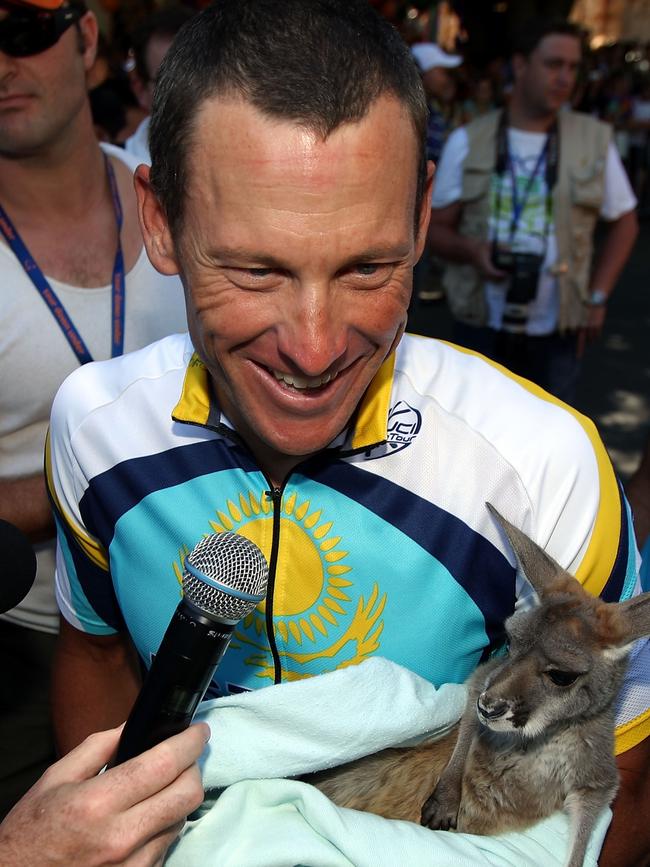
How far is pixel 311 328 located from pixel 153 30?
5.82 m

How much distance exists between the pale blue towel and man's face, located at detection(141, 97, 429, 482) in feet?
1.52

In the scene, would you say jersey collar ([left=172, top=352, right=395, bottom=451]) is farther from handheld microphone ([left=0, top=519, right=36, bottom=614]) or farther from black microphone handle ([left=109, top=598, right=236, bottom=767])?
black microphone handle ([left=109, top=598, right=236, bottom=767])

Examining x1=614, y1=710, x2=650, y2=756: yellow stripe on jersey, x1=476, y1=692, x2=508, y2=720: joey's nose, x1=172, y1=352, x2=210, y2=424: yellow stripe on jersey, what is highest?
x1=172, y1=352, x2=210, y2=424: yellow stripe on jersey

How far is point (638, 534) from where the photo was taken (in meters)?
3.02

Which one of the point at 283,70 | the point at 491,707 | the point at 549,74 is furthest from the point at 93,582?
the point at 549,74

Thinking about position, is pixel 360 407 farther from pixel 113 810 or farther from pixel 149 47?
pixel 149 47

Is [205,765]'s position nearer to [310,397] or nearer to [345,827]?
[345,827]

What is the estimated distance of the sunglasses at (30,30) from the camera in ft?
10.1

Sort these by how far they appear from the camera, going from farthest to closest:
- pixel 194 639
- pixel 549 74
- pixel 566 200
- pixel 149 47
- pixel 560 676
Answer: pixel 149 47, pixel 566 200, pixel 549 74, pixel 560 676, pixel 194 639

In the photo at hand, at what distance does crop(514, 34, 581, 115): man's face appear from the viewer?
234 inches

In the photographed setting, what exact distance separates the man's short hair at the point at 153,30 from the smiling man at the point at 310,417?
5.00 m

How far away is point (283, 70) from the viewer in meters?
1.56

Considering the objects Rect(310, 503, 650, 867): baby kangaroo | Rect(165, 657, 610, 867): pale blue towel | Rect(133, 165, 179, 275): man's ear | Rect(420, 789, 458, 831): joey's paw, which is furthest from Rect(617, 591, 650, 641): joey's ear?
Rect(133, 165, 179, 275): man's ear

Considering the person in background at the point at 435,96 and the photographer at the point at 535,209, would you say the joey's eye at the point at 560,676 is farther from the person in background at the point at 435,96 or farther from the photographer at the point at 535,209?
the person in background at the point at 435,96
